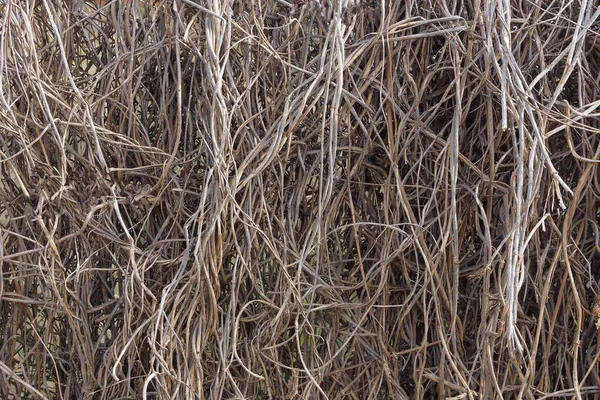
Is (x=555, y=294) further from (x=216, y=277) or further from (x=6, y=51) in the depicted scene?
(x=6, y=51)

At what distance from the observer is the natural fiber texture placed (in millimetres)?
1372

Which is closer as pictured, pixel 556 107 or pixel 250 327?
pixel 556 107

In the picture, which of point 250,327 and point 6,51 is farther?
point 250,327

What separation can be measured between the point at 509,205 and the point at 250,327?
2.01 ft

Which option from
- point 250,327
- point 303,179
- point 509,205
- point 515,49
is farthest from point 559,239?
point 250,327

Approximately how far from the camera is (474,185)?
1431 mm

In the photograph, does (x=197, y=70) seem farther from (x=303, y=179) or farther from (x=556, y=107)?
(x=556, y=107)

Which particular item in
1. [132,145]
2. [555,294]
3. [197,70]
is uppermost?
[197,70]

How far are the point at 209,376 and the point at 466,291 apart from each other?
23.3 inches

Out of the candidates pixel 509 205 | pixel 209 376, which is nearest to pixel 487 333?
pixel 509 205

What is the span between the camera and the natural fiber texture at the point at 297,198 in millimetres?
1372

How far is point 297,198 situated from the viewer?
57.9 inches

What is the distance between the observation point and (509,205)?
140 centimetres

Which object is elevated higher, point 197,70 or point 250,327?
point 197,70
